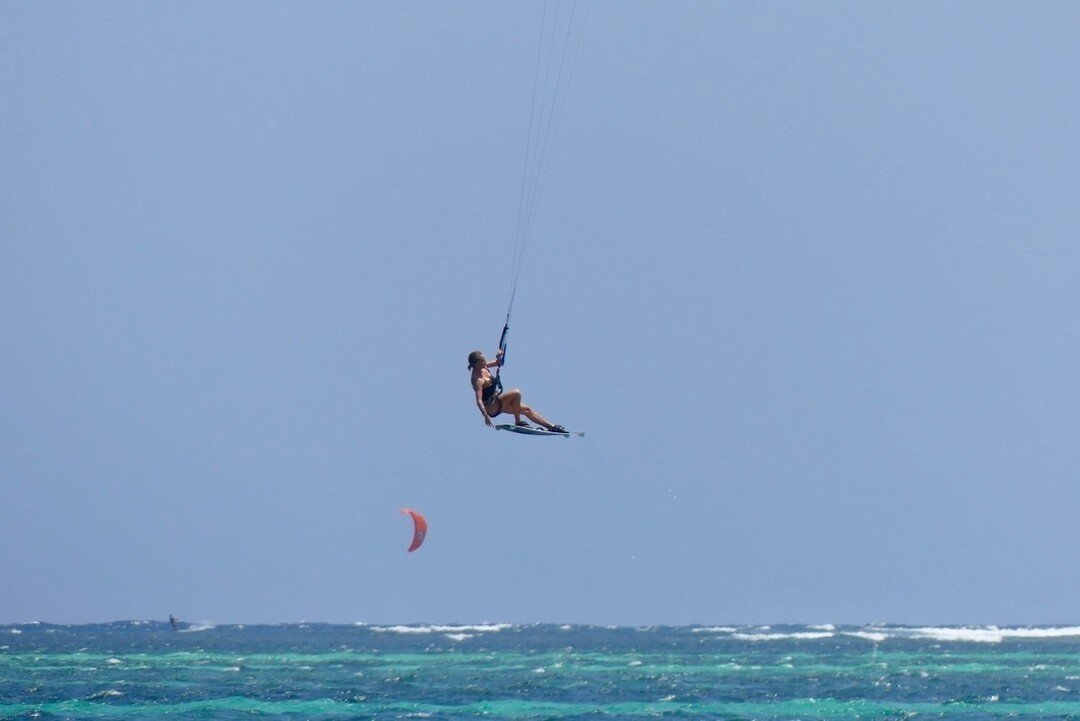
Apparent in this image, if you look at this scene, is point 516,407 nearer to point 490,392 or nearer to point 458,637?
point 490,392

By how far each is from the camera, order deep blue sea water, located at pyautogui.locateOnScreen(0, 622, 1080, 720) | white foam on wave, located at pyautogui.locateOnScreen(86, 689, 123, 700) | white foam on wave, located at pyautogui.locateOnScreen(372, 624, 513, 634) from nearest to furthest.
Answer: deep blue sea water, located at pyautogui.locateOnScreen(0, 622, 1080, 720) < white foam on wave, located at pyautogui.locateOnScreen(86, 689, 123, 700) < white foam on wave, located at pyautogui.locateOnScreen(372, 624, 513, 634)

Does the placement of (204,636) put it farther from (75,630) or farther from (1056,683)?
A: (1056,683)

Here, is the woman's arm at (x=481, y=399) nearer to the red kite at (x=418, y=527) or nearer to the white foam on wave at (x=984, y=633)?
the red kite at (x=418, y=527)

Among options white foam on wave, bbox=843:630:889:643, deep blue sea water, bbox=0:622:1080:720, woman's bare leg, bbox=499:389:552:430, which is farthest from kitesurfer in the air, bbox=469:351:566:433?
white foam on wave, bbox=843:630:889:643

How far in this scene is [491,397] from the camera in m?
24.6

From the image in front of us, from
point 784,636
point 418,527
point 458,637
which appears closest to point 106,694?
point 418,527

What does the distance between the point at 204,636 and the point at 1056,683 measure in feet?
168

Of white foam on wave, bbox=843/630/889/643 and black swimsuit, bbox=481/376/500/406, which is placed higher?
white foam on wave, bbox=843/630/889/643

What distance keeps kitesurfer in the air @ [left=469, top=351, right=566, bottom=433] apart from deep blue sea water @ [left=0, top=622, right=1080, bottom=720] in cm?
930

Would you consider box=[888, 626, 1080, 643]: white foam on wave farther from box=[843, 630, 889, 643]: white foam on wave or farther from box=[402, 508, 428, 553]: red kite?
box=[402, 508, 428, 553]: red kite

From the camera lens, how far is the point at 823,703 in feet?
115

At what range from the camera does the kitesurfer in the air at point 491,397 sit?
2442cm

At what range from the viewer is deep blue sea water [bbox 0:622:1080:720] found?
33281 millimetres

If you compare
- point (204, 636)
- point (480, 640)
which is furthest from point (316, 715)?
point (204, 636)
